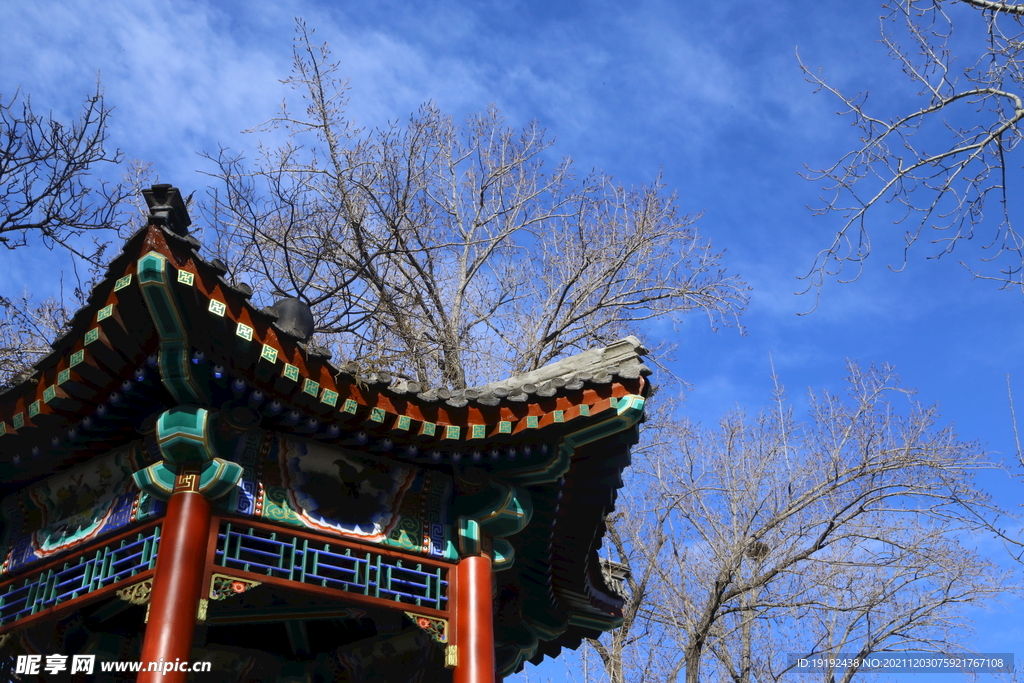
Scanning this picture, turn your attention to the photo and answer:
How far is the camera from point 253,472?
519cm

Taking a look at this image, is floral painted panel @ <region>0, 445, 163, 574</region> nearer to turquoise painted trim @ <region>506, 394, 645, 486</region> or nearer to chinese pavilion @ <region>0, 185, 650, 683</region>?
chinese pavilion @ <region>0, 185, 650, 683</region>

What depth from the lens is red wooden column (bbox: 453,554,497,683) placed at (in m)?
5.30

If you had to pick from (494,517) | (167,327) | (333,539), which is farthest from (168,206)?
(494,517)

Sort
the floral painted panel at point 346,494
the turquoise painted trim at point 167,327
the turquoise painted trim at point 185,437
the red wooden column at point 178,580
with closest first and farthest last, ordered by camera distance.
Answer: the red wooden column at point 178,580, the turquoise painted trim at point 167,327, the turquoise painted trim at point 185,437, the floral painted panel at point 346,494

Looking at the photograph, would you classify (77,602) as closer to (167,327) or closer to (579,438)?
(167,327)

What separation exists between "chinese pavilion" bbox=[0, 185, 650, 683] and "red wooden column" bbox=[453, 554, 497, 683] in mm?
12

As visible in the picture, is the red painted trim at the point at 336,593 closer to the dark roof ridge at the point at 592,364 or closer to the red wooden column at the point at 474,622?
the red wooden column at the point at 474,622

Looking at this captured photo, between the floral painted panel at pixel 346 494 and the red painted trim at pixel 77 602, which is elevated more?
the floral painted panel at pixel 346 494

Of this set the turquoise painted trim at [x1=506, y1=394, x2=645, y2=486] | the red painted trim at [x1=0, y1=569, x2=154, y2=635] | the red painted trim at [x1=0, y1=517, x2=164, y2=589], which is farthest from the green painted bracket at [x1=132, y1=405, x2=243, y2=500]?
the turquoise painted trim at [x1=506, y1=394, x2=645, y2=486]

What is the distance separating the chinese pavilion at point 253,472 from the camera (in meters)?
4.71

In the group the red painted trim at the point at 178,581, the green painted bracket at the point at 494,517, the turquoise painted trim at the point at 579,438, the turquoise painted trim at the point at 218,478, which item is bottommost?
the red painted trim at the point at 178,581

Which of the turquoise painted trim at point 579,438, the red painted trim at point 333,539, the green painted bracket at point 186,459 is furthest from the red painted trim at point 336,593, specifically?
the turquoise painted trim at point 579,438

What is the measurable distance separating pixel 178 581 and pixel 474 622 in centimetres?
174

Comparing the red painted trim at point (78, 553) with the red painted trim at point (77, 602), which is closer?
the red painted trim at point (77, 602)
